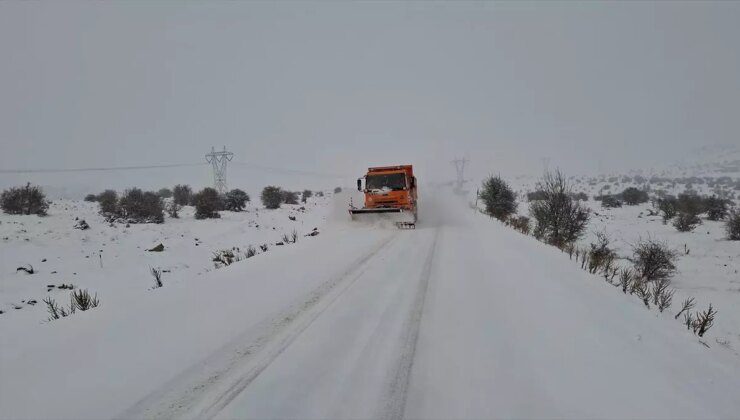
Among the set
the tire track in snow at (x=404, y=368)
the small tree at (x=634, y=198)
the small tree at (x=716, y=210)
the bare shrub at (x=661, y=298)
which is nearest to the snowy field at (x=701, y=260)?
the small tree at (x=716, y=210)

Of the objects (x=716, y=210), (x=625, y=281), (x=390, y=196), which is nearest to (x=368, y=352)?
(x=625, y=281)

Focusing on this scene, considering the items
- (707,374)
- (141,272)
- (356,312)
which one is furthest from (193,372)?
(141,272)

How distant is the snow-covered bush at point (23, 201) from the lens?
18.2m

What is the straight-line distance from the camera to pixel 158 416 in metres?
2.79

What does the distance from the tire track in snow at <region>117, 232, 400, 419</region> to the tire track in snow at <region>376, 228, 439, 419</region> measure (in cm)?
128

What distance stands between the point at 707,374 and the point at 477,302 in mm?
2614

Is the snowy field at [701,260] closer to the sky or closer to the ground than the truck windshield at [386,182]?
closer to the ground

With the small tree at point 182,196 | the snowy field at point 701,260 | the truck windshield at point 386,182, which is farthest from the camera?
the small tree at point 182,196

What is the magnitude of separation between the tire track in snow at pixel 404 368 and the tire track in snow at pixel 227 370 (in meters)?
1.28

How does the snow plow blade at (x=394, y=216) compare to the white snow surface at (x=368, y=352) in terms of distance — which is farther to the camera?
the snow plow blade at (x=394, y=216)

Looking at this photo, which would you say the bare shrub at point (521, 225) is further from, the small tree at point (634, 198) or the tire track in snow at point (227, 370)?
the small tree at point (634, 198)

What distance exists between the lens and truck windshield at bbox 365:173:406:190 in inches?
677

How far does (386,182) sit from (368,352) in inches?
550

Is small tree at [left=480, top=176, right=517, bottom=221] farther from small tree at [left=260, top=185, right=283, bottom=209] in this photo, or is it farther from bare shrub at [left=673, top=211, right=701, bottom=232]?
small tree at [left=260, top=185, right=283, bottom=209]
